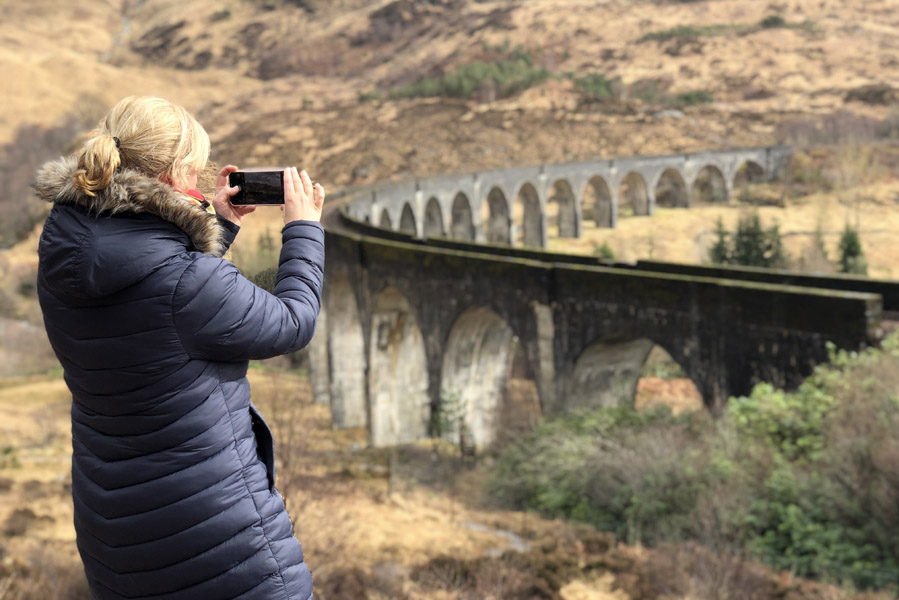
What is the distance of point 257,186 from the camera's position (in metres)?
2.49

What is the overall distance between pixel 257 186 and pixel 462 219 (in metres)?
39.7

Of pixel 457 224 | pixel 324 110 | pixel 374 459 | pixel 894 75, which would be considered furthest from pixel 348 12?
pixel 374 459

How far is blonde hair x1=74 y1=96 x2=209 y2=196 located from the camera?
7.00ft

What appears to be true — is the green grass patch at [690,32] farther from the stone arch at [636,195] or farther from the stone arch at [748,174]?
the stone arch at [636,195]

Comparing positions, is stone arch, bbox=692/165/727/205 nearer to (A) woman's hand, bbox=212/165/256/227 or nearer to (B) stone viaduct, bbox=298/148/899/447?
(B) stone viaduct, bbox=298/148/899/447

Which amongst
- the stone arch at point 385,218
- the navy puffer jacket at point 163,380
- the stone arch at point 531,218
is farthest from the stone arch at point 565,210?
the navy puffer jacket at point 163,380

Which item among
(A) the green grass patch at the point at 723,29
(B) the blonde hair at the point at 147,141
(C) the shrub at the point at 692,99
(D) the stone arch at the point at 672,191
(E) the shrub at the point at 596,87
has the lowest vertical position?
(B) the blonde hair at the point at 147,141

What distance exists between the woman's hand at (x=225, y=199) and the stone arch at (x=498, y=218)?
4190 centimetres

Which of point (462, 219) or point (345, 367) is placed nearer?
point (345, 367)

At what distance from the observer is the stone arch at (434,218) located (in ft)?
131

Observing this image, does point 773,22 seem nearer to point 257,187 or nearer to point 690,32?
point 690,32

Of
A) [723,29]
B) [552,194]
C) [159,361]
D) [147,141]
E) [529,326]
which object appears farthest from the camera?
[723,29]

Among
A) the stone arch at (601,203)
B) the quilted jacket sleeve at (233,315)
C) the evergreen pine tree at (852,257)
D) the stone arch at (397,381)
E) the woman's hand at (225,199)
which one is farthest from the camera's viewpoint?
the stone arch at (601,203)

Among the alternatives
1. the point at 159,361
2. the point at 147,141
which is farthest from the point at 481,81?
the point at 159,361
